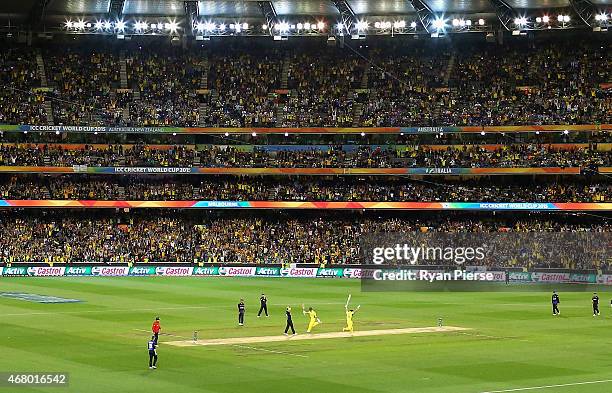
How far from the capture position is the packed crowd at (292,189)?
83188 mm

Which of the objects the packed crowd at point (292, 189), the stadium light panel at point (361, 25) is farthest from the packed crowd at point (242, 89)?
the stadium light panel at point (361, 25)

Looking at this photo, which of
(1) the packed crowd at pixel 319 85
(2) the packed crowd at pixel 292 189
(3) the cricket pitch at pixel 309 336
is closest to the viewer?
(3) the cricket pitch at pixel 309 336

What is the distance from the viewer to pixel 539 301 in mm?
61688

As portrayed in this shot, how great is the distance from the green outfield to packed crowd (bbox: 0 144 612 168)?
71.0 ft

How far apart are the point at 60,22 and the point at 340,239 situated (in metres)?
31.6

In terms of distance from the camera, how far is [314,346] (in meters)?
39.2

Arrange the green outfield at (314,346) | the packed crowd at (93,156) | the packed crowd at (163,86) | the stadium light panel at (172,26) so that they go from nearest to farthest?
the green outfield at (314,346) < the packed crowd at (93,156) < the stadium light panel at (172,26) < the packed crowd at (163,86)

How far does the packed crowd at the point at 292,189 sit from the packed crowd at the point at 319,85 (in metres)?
5.22

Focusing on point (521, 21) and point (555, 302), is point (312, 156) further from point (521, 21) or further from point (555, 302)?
point (555, 302)

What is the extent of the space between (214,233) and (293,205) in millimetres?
7138

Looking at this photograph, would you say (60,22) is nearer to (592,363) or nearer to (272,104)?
(272,104)

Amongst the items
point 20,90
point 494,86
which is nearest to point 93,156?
point 20,90

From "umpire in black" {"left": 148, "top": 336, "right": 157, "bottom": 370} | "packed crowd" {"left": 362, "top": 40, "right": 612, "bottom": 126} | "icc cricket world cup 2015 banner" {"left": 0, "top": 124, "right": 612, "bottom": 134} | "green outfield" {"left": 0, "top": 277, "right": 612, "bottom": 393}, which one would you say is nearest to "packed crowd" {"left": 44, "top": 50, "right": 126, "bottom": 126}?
"icc cricket world cup 2015 banner" {"left": 0, "top": 124, "right": 612, "bottom": 134}

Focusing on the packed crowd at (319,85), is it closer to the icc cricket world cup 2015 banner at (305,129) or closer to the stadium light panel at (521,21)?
the icc cricket world cup 2015 banner at (305,129)
